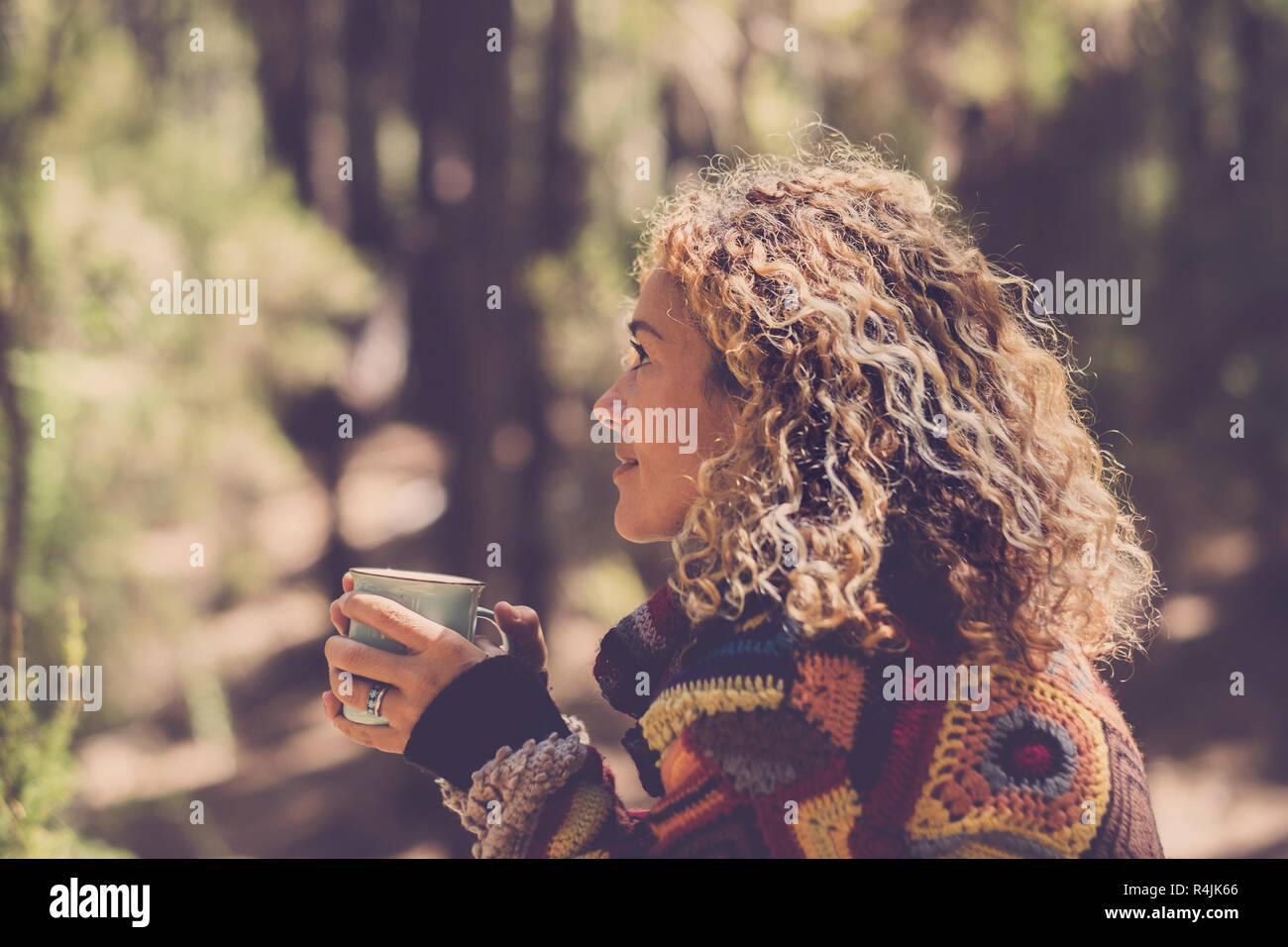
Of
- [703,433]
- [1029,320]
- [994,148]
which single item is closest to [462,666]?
[703,433]

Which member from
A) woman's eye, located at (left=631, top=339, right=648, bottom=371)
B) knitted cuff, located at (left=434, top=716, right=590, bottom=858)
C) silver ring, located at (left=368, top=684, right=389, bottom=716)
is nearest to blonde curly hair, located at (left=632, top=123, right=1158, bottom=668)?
woman's eye, located at (left=631, top=339, right=648, bottom=371)

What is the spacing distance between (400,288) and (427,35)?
2.94 m

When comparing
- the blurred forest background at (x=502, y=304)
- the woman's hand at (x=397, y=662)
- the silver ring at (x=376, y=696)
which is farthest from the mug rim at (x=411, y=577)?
the blurred forest background at (x=502, y=304)

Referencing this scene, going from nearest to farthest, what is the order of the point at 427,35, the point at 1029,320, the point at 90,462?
the point at 1029,320
the point at 90,462
the point at 427,35

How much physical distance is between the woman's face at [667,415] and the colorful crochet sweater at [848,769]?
0.25 metres

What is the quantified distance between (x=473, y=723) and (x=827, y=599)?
46 centimetres

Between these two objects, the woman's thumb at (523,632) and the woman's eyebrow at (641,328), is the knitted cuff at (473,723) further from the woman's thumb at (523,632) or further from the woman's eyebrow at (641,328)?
the woman's eyebrow at (641,328)

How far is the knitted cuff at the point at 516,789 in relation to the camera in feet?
4.24

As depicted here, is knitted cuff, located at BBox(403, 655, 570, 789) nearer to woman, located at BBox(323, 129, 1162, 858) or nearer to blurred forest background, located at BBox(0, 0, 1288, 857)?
woman, located at BBox(323, 129, 1162, 858)

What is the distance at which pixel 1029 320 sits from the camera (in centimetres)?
172

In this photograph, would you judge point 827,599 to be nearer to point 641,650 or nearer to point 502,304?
point 641,650

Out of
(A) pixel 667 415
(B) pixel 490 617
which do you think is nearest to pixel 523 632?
(B) pixel 490 617

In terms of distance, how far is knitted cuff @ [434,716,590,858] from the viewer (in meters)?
1.29
